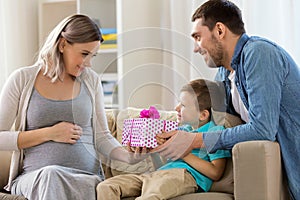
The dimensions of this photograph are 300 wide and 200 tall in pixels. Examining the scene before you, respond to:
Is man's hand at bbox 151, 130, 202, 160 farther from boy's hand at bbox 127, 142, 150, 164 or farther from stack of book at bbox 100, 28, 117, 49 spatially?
stack of book at bbox 100, 28, 117, 49

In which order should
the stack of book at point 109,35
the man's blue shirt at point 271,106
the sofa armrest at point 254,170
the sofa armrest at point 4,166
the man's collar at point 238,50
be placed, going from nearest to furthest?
the sofa armrest at point 254,170 < the man's blue shirt at point 271,106 < the man's collar at point 238,50 < the sofa armrest at point 4,166 < the stack of book at point 109,35

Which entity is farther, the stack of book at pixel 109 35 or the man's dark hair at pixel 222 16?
the stack of book at pixel 109 35

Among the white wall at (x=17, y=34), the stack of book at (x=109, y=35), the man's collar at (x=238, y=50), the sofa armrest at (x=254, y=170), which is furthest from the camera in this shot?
the white wall at (x=17, y=34)

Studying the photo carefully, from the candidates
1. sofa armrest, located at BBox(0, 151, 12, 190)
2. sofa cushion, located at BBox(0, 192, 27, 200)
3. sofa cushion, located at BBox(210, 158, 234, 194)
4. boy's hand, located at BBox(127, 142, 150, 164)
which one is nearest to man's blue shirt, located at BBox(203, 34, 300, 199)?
sofa cushion, located at BBox(210, 158, 234, 194)

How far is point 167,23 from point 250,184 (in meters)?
1.75

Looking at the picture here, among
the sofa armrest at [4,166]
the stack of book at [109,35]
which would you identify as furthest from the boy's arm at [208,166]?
the stack of book at [109,35]

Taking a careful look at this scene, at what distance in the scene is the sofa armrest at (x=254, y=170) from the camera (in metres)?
1.76

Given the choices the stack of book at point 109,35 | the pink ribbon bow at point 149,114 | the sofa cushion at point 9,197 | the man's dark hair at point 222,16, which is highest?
the man's dark hair at point 222,16

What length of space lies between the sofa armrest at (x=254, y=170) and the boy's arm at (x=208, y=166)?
0.15m

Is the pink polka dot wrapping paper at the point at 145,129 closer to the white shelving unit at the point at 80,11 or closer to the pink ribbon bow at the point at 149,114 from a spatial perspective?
the pink ribbon bow at the point at 149,114

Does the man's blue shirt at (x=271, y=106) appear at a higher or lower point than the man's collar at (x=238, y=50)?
lower

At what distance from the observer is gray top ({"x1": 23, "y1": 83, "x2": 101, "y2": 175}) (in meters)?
2.07

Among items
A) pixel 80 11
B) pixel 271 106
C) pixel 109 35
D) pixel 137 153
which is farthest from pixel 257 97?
pixel 80 11

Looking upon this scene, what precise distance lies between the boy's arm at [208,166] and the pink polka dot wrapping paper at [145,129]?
0.15 m
